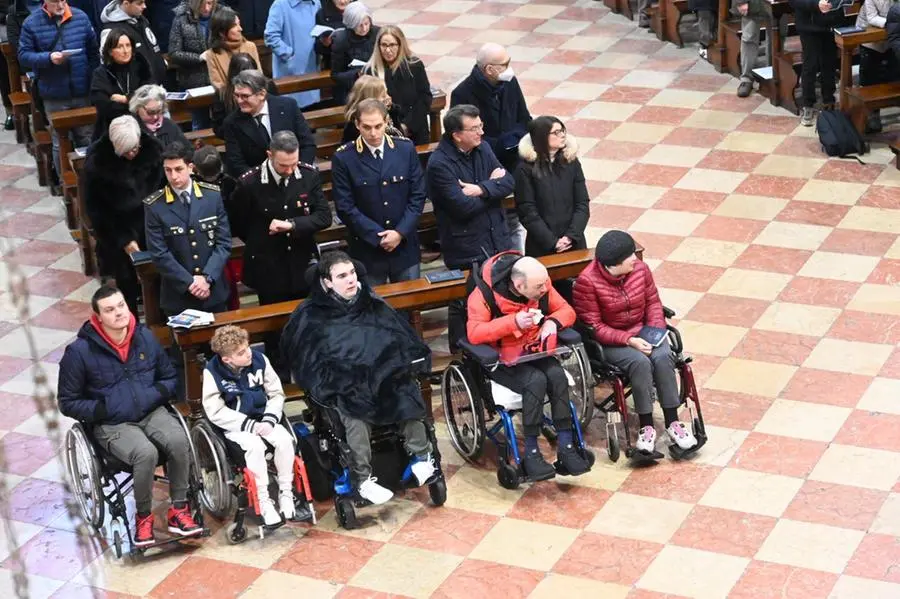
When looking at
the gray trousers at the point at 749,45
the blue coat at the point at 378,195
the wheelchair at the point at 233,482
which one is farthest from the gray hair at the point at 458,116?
the gray trousers at the point at 749,45

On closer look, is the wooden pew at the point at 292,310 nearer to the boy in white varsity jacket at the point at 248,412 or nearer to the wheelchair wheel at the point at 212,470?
the wheelchair wheel at the point at 212,470

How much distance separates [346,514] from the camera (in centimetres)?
725

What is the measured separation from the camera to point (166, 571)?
708 cm

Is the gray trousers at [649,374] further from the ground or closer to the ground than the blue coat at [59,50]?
closer to the ground

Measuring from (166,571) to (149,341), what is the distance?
987 mm

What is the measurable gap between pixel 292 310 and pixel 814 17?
481cm

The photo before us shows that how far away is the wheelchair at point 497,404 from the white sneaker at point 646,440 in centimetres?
25

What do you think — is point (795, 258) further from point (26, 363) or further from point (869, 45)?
point (26, 363)

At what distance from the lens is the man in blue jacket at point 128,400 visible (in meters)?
7.04

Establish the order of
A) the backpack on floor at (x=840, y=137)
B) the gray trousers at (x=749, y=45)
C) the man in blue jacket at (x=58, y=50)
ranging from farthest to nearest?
1. the gray trousers at (x=749, y=45)
2. the backpack on floor at (x=840, y=137)
3. the man in blue jacket at (x=58, y=50)

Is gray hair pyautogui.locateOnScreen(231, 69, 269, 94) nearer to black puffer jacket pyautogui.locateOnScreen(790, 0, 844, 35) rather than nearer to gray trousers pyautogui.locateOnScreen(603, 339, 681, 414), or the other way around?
gray trousers pyautogui.locateOnScreen(603, 339, 681, 414)

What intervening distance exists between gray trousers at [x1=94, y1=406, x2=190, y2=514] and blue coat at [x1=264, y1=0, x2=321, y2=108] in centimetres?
387

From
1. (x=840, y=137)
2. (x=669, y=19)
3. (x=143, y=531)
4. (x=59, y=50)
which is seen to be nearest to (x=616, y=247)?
(x=143, y=531)

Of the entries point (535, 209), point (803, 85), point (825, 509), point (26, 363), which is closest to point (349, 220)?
point (535, 209)
